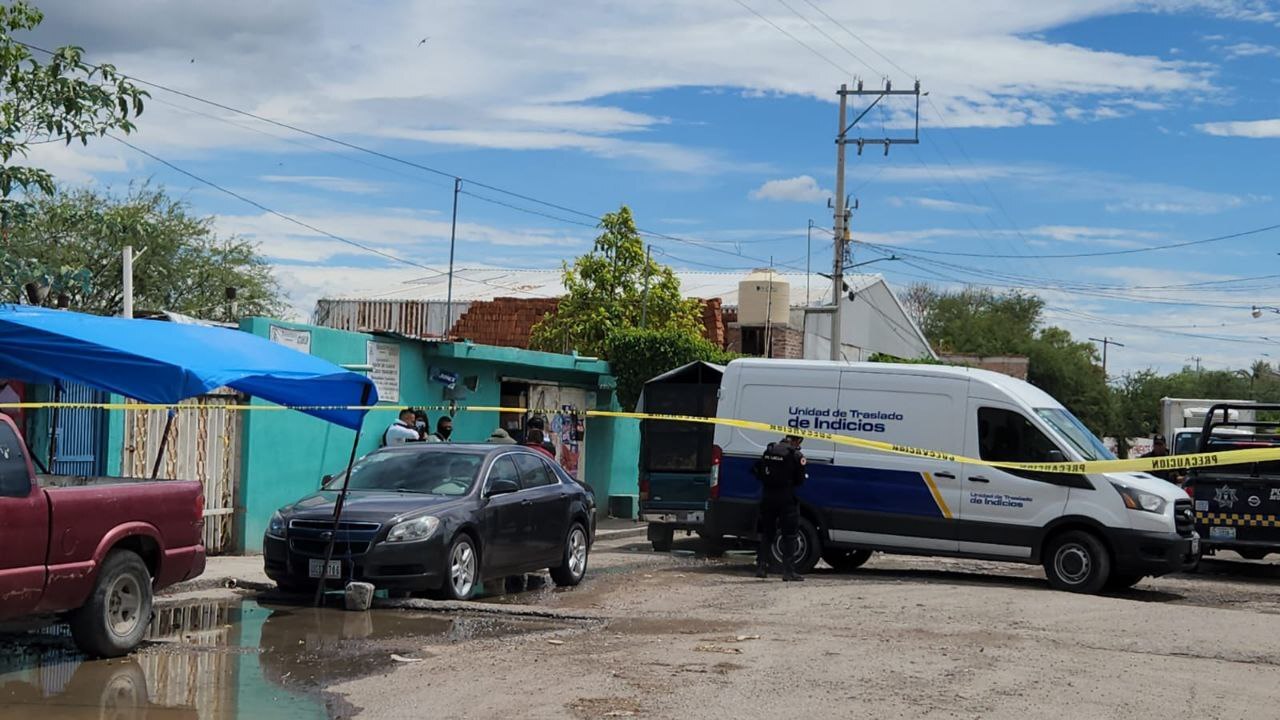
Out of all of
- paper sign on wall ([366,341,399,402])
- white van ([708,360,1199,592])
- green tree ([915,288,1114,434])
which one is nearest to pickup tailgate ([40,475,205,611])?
white van ([708,360,1199,592])

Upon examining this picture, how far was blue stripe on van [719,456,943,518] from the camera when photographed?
52.3 feet

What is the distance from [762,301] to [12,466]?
33.7m

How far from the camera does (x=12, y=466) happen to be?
888cm

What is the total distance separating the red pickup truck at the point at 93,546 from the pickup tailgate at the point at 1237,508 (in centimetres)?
1290

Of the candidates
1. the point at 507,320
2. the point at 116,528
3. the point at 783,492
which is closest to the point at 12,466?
the point at 116,528

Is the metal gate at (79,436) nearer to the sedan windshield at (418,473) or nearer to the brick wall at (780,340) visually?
the sedan windshield at (418,473)

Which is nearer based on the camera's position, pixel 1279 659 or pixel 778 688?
pixel 778 688

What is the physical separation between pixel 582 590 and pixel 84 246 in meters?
19.0

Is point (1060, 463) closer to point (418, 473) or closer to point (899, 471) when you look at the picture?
point (899, 471)

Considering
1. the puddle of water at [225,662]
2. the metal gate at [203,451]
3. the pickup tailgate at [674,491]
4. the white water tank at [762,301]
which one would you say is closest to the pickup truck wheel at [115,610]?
the puddle of water at [225,662]

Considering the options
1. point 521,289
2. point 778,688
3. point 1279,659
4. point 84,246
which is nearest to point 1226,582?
point 1279,659

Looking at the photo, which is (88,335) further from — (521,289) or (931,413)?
(521,289)

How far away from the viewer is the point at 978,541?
15.8 metres

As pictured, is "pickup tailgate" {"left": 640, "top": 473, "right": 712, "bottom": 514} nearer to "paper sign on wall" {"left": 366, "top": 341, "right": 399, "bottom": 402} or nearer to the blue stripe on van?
the blue stripe on van
